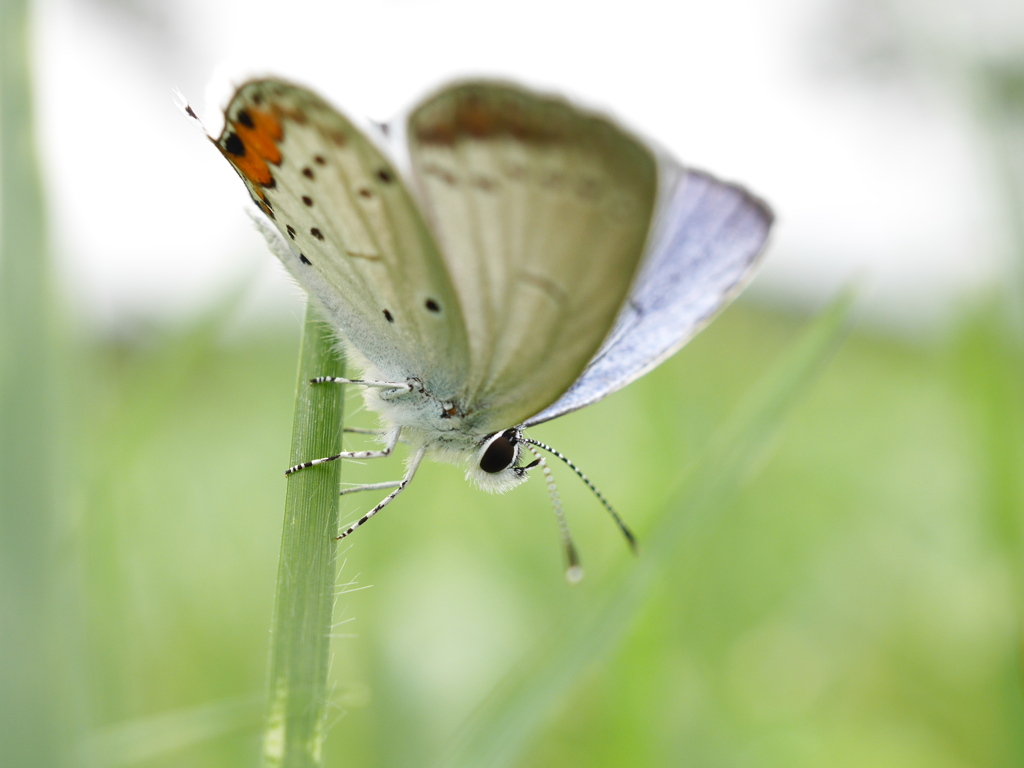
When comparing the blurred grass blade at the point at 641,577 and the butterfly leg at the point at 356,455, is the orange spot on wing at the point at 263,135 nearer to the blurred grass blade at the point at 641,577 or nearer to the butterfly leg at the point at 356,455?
the butterfly leg at the point at 356,455

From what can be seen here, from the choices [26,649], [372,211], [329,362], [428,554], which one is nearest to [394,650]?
[428,554]

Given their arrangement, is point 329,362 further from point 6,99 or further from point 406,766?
point 406,766

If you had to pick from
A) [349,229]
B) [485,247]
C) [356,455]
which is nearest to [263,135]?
[349,229]

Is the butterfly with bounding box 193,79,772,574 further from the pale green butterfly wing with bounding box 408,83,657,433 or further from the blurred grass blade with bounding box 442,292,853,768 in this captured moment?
the blurred grass blade with bounding box 442,292,853,768

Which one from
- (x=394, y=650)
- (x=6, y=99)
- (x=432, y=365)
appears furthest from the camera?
(x=394, y=650)

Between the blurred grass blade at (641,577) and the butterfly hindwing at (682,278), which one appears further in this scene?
the butterfly hindwing at (682,278)

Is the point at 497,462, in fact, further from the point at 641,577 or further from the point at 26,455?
the point at 26,455

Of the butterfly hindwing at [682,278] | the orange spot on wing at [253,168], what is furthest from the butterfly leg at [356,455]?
the orange spot on wing at [253,168]
